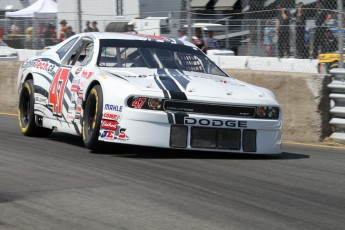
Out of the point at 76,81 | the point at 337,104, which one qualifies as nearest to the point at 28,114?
the point at 76,81

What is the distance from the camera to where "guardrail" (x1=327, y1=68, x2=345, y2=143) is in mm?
11078

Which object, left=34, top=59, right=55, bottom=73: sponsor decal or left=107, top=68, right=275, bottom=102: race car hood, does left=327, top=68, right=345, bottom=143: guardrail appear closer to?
left=107, top=68, right=275, bottom=102: race car hood

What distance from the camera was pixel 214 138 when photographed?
8.64m

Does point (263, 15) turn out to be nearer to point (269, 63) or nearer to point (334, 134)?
point (269, 63)

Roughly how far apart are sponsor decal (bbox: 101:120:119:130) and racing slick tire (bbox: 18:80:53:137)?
2132 millimetres

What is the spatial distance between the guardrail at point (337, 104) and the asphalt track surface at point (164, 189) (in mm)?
1297

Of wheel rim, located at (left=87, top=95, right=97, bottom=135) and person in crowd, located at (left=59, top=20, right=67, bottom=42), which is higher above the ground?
person in crowd, located at (left=59, top=20, right=67, bottom=42)

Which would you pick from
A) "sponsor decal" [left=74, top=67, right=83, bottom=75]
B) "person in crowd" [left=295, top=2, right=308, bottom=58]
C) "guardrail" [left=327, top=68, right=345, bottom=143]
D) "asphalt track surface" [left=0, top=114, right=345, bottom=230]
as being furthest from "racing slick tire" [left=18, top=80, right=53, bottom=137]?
"person in crowd" [left=295, top=2, right=308, bottom=58]

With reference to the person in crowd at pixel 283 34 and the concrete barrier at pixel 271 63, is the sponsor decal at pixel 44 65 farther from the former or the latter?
the person in crowd at pixel 283 34

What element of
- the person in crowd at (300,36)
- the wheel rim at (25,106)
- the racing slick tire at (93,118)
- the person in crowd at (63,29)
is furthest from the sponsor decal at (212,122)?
the person in crowd at (63,29)

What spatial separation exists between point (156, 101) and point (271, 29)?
8445mm

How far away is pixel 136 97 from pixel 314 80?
11.8ft

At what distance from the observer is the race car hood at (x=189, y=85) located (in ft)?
28.3

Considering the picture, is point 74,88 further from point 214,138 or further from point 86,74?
point 214,138
